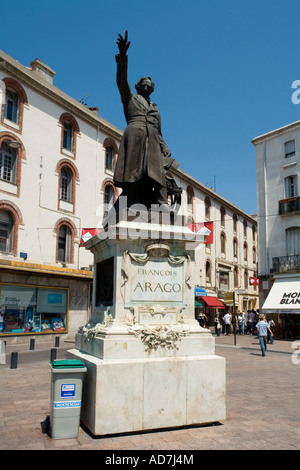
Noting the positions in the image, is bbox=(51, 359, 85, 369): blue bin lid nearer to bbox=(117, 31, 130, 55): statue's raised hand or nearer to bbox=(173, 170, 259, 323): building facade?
bbox=(117, 31, 130, 55): statue's raised hand

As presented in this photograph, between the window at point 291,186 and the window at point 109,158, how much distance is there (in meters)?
13.3

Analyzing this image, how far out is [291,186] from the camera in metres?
31.0

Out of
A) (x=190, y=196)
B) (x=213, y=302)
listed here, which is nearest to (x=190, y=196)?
(x=190, y=196)

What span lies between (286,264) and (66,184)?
53.5ft

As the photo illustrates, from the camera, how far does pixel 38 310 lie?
2188cm

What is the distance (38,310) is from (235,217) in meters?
29.3

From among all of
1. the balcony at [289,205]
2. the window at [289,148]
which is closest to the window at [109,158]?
the balcony at [289,205]

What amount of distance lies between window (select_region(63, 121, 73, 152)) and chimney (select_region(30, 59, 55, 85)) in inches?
121

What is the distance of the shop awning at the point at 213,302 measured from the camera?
3588cm

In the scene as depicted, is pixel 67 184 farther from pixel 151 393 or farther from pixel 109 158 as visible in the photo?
pixel 151 393

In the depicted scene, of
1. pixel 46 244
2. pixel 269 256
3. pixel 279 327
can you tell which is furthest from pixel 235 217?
pixel 46 244

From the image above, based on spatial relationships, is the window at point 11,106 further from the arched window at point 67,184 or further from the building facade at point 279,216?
the building facade at point 279,216

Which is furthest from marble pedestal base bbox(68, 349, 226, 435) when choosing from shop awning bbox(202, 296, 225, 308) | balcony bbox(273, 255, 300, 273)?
shop awning bbox(202, 296, 225, 308)
